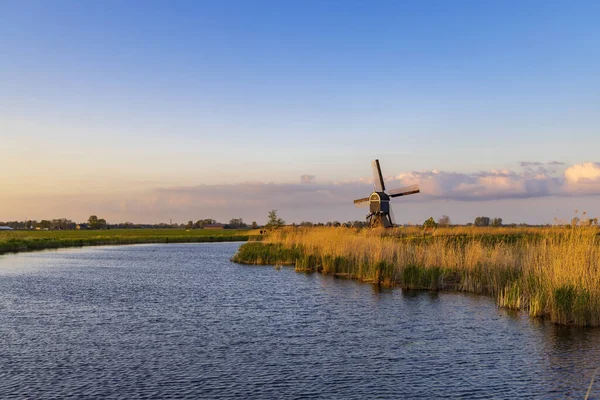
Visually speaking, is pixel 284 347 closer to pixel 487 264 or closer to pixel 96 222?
pixel 487 264

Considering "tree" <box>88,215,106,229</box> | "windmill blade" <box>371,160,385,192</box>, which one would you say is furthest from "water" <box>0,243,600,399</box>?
"tree" <box>88,215,106,229</box>

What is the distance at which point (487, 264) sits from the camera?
76.3 ft

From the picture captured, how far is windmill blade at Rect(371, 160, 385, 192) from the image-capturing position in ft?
206

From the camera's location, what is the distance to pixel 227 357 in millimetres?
12648

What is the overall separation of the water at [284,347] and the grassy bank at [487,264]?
85 cm

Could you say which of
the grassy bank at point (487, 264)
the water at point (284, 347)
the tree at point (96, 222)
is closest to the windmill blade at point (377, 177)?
the grassy bank at point (487, 264)

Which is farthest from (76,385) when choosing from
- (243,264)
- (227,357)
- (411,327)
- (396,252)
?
(243,264)

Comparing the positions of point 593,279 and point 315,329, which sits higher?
point 593,279

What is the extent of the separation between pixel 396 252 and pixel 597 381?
17874 mm

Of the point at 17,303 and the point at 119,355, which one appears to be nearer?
the point at 119,355

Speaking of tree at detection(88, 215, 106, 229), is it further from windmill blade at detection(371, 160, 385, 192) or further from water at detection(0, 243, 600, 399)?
water at detection(0, 243, 600, 399)

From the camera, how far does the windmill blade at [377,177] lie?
62719 millimetres

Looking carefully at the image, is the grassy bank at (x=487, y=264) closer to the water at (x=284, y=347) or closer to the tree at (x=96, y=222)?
the water at (x=284, y=347)

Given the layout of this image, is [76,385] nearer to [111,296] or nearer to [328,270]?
[111,296]
